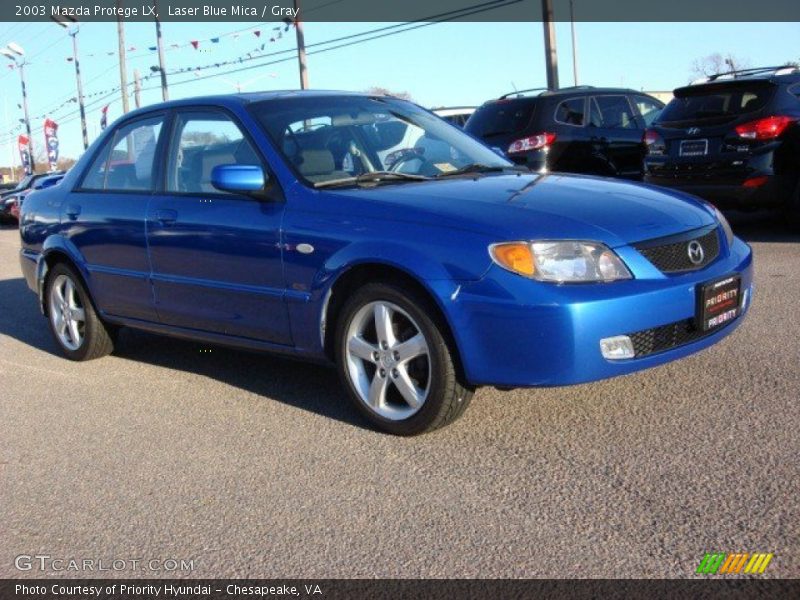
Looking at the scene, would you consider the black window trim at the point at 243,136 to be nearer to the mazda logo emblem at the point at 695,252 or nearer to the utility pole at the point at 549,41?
the mazda logo emblem at the point at 695,252

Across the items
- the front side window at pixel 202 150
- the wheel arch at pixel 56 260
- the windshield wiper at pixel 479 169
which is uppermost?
the front side window at pixel 202 150

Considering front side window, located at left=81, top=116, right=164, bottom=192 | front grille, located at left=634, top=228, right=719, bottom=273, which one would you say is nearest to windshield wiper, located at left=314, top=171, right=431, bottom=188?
front grille, located at left=634, top=228, right=719, bottom=273

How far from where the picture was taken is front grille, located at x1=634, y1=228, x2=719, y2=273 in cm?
393

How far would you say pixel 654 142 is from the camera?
9828 mm

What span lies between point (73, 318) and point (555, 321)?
3.90 metres

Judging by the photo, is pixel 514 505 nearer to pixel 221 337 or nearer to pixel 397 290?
pixel 397 290

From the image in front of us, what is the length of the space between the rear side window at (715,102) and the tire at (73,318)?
249 inches

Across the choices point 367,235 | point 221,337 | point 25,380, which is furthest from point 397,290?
point 25,380

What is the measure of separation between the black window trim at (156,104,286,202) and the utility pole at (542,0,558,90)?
16.5 meters

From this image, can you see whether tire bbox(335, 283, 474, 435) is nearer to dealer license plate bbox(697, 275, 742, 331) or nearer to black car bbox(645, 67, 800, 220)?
dealer license plate bbox(697, 275, 742, 331)

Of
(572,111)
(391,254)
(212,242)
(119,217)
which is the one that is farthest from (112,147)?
(572,111)

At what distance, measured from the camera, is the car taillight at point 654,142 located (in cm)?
970

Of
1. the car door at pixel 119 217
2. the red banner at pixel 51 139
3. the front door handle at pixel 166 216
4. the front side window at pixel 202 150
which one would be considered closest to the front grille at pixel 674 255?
the front side window at pixel 202 150

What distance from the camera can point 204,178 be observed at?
519 centimetres
